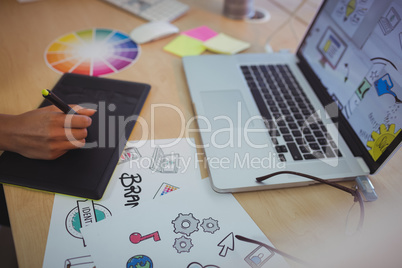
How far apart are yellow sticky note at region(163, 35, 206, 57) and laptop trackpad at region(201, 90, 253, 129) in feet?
0.73

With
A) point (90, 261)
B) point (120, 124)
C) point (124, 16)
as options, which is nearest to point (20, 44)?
point (124, 16)

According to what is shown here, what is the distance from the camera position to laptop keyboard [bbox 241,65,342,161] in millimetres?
579

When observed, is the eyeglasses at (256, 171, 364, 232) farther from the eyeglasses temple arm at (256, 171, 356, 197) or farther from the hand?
the hand

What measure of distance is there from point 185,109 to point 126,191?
0.83 feet

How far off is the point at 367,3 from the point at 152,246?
65cm

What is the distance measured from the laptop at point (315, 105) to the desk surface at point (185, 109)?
0.05 metres

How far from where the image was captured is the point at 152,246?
454 millimetres

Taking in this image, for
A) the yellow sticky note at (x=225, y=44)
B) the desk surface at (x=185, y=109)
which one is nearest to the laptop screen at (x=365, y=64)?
the desk surface at (x=185, y=109)

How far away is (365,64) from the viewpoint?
0.60m

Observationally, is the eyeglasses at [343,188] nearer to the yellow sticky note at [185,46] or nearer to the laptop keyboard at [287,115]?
the laptop keyboard at [287,115]

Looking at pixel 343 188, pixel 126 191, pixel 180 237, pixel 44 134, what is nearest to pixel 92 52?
pixel 44 134

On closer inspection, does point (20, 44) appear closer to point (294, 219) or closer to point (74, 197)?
point (74, 197)

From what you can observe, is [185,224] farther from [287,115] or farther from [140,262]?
[287,115]

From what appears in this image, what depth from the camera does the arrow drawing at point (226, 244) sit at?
46 cm
